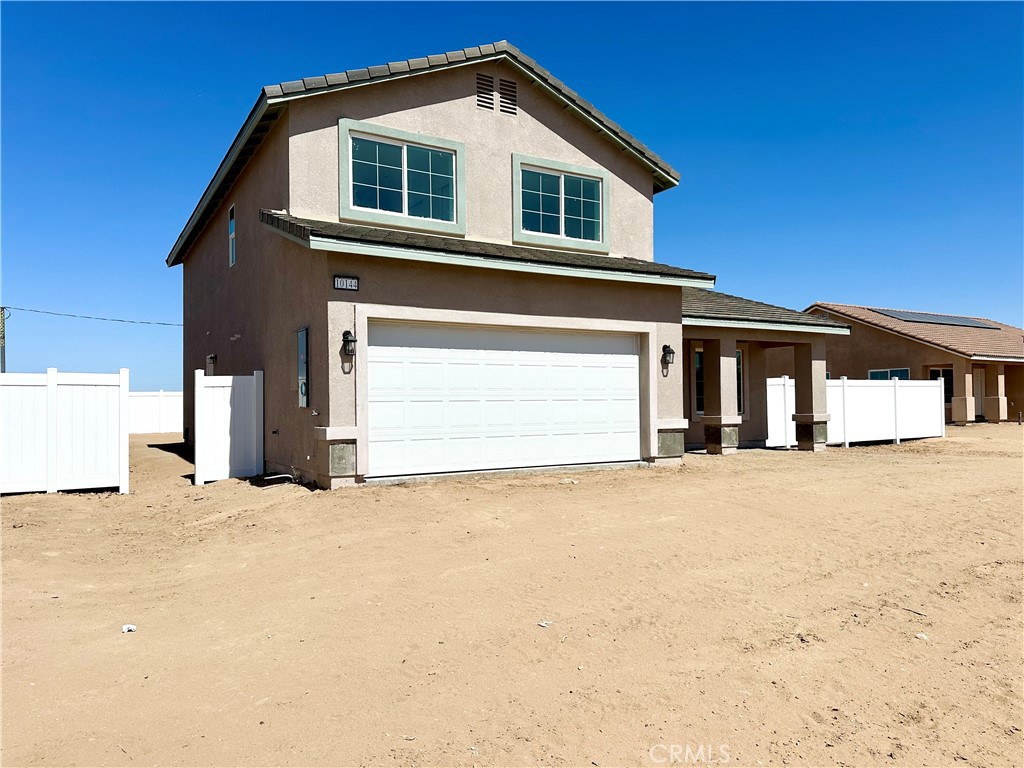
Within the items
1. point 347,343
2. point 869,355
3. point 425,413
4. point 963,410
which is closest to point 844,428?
point 425,413

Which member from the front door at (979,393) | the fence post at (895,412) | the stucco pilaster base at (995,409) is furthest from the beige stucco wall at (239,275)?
the stucco pilaster base at (995,409)

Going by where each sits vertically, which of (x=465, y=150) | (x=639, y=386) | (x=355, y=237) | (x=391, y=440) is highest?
(x=465, y=150)

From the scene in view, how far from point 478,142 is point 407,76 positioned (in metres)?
1.69

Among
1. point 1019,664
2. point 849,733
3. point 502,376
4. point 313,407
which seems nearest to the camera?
point 849,733

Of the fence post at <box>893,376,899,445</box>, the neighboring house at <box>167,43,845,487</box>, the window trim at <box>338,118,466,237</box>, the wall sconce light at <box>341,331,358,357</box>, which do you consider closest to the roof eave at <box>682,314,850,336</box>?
the neighboring house at <box>167,43,845,487</box>

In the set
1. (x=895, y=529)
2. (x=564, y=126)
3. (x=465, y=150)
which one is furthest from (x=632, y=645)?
(x=564, y=126)

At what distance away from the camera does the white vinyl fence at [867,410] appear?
18.2 m

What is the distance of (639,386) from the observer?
13.0 m

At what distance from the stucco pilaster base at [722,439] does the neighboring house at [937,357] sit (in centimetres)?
1272

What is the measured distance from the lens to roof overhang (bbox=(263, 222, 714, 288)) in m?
9.52

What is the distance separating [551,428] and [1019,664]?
8.02 m

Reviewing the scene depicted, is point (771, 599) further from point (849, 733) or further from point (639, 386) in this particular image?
point (639, 386)

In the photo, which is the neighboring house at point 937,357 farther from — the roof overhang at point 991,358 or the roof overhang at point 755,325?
the roof overhang at point 755,325

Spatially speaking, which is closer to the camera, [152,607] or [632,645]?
[632,645]
